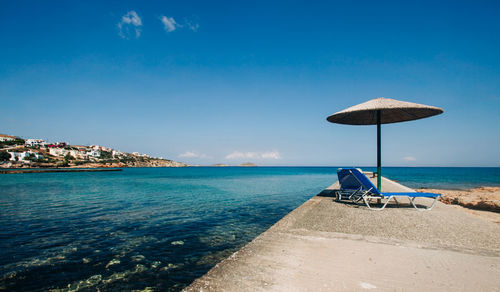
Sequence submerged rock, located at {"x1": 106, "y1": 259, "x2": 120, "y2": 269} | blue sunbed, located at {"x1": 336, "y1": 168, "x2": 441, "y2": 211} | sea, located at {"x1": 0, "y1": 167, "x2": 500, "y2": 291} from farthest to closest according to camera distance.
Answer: blue sunbed, located at {"x1": 336, "y1": 168, "x2": 441, "y2": 211} < submerged rock, located at {"x1": 106, "y1": 259, "x2": 120, "y2": 269} < sea, located at {"x1": 0, "y1": 167, "x2": 500, "y2": 291}

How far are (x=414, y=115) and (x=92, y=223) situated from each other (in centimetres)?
1142

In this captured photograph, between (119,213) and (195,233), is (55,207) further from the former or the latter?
(195,233)

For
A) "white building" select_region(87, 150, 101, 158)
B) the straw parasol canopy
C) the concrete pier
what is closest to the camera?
the concrete pier

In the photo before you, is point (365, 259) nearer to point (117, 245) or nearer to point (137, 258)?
point (137, 258)

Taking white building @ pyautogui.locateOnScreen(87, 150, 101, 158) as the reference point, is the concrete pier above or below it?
below

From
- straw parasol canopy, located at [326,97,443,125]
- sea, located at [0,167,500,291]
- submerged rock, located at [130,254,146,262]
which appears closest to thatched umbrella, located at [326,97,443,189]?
straw parasol canopy, located at [326,97,443,125]

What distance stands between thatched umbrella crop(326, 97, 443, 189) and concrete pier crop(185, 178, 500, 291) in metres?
3.29

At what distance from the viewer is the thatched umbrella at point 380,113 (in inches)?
265

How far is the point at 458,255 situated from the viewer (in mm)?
3125

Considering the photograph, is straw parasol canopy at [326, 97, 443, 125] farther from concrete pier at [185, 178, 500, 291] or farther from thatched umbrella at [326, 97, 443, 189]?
concrete pier at [185, 178, 500, 291]

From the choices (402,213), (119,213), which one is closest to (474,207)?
(402,213)

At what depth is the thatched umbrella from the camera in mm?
6743

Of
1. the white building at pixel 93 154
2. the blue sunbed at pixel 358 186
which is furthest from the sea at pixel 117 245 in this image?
the white building at pixel 93 154

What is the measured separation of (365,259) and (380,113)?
6.10 m
